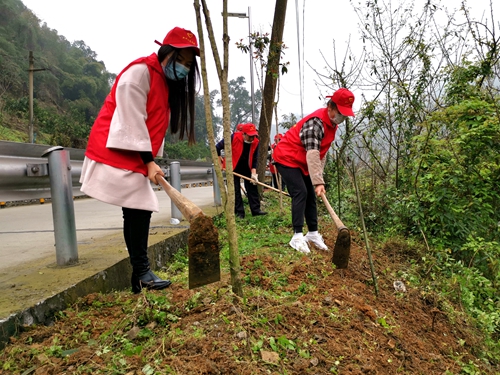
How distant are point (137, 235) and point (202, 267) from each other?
636 mm

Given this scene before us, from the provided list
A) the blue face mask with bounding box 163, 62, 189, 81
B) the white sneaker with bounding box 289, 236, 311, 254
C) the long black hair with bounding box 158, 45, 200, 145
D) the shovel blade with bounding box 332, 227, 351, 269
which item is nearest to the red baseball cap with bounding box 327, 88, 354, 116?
the shovel blade with bounding box 332, 227, 351, 269

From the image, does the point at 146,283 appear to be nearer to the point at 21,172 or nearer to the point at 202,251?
the point at 202,251

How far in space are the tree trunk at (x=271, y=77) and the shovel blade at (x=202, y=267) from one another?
500cm

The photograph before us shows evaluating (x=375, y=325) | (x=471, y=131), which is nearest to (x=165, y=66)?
(x=375, y=325)

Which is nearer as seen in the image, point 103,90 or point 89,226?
point 89,226

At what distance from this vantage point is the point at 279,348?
6.00 ft

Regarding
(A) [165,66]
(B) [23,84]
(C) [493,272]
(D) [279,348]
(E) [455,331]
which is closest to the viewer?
(D) [279,348]

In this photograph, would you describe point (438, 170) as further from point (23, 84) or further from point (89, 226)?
point (23, 84)

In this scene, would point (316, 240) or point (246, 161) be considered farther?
point (246, 161)

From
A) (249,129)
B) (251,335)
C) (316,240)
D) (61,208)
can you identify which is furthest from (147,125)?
(249,129)

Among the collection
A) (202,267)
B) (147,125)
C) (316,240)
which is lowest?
(316,240)

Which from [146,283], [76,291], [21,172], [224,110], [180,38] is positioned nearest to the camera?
[224,110]

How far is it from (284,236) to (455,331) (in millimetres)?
2279

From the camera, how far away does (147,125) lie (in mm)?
2477
